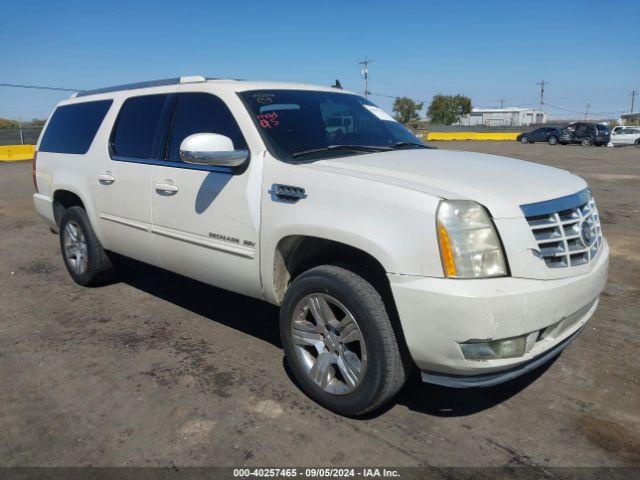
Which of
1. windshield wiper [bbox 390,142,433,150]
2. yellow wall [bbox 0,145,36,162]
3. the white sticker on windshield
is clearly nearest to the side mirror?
windshield wiper [bbox 390,142,433,150]

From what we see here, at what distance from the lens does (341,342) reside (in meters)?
3.02

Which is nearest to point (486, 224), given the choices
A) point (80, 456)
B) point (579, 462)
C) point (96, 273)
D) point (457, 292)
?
point (457, 292)

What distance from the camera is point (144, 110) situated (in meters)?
4.43

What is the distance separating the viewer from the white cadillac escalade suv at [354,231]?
259 centimetres

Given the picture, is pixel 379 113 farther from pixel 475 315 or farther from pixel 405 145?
pixel 475 315

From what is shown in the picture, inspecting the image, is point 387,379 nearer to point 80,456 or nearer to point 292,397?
point 292,397

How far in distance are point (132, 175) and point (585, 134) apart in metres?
36.1

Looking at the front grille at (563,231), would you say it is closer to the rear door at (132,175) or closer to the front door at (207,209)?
the front door at (207,209)

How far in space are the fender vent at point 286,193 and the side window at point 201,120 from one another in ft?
1.56

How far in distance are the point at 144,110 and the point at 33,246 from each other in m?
4.06

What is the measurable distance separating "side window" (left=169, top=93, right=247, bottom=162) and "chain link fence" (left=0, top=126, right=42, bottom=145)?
2740 centimetres

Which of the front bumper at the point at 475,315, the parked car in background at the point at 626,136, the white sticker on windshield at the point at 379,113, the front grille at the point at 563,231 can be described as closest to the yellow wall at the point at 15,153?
the white sticker on windshield at the point at 379,113

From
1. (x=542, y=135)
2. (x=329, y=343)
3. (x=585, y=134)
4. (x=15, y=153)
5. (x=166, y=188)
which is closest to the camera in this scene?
(x=329, y=343)

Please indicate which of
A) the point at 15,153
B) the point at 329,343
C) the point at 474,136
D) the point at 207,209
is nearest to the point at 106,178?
the point at 207,209
